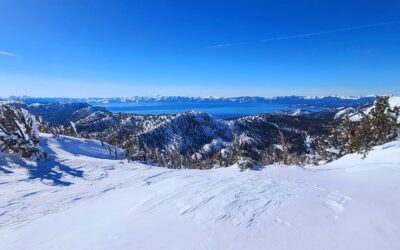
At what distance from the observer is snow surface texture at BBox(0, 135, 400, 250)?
469cm

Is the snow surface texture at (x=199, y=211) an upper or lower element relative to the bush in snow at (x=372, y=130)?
upper

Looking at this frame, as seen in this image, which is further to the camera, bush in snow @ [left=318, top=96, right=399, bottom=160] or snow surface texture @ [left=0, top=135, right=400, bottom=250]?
bush in snow @ [left=318, top=96, right=399, bottom=160]

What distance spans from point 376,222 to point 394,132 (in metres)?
22.1

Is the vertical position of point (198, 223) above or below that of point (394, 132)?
above

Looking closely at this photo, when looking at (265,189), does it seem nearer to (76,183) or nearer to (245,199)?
(245,199)

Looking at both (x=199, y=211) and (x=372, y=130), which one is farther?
(x=372, y=130)

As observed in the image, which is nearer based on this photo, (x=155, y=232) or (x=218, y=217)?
(x=155, y=232)

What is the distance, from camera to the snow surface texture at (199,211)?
15.4 ft

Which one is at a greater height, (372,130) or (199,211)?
(199,211)

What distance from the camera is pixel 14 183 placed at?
27.6ft

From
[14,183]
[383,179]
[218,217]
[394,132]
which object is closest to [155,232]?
[218,217]

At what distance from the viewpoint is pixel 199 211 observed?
6031 mm

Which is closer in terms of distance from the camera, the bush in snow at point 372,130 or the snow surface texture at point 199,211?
the snow surface texture at point 199,211

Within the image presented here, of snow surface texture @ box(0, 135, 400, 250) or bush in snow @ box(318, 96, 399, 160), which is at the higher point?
snow surface texture @ box(0, 135, 400, 250)
